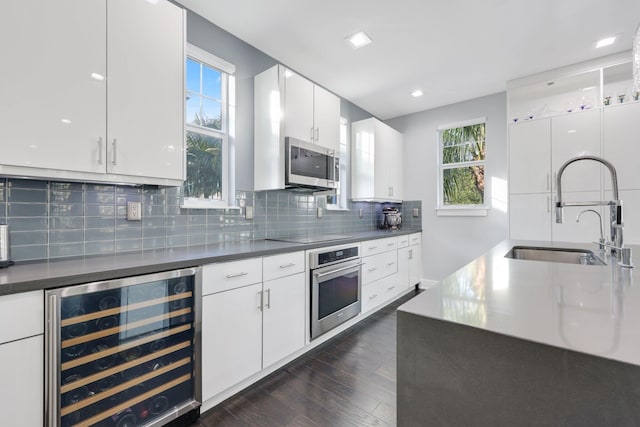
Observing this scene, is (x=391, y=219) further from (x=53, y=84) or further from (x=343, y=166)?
(x=53, y=84)

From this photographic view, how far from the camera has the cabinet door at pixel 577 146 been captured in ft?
9.71

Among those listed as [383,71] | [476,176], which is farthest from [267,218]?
[476,176]

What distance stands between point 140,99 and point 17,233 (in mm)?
929

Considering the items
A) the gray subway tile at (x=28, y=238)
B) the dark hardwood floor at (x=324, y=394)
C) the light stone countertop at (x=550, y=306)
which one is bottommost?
the dark hardwood floor at (x=324, y=394)

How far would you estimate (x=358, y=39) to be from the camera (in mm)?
2547

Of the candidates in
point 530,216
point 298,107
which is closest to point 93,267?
point 298,107

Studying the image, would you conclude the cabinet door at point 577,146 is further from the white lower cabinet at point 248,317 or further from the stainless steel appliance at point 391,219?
the white lower cabinet at point 248,317

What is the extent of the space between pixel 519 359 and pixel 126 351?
1.57m

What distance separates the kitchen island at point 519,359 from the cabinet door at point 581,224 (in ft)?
9.44

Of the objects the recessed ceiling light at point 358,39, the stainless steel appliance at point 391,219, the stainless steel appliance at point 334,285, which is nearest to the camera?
the stainless steel appliance at point 334,285

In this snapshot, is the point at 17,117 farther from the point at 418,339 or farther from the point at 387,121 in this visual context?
the point at 387,121

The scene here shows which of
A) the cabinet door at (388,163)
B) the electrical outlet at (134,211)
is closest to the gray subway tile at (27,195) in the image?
Result: the electrical outlet at (134,211)

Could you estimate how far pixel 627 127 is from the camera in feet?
9.25

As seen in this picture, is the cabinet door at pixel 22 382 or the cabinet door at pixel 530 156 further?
the cabinet door at pixel 530 156
